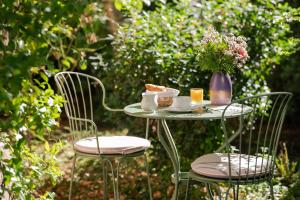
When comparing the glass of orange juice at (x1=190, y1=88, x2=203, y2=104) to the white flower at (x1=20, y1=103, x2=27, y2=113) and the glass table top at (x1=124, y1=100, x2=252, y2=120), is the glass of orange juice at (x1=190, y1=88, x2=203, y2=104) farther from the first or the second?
the white flower at (x1=20, y1=103, x2=27, y2=113)

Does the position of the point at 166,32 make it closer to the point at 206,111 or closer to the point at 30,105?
the point at 206,111

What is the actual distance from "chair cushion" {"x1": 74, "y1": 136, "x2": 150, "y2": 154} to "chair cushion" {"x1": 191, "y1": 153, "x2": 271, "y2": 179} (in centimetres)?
45

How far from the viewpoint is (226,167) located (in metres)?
2.98

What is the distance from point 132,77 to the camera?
4.44 m

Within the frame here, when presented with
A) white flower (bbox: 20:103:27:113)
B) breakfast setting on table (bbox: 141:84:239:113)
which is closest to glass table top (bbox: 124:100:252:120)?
breakfast setting on table (bbox: 141:84:239:113)

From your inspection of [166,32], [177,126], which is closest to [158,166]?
[177,126]

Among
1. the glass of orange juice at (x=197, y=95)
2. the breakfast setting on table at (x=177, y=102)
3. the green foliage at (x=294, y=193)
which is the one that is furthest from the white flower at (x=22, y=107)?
the green foliage at (x=294, y=193)

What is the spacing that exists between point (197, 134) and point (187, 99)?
1.20 m

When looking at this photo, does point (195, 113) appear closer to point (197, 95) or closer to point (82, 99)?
point (197, 95)

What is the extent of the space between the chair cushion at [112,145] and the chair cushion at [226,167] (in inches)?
17.9

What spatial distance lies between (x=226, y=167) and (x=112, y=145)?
0.75m

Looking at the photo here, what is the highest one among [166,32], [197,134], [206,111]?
[166,32]

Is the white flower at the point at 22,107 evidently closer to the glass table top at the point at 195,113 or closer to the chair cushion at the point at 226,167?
the glass table top at the point at 195,113

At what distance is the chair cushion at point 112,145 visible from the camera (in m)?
3.33
